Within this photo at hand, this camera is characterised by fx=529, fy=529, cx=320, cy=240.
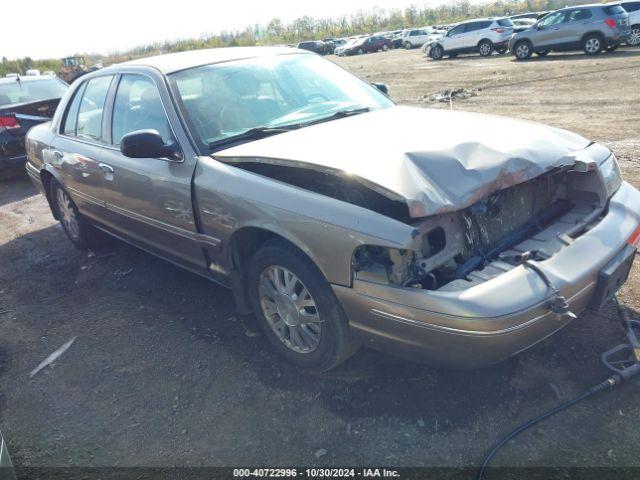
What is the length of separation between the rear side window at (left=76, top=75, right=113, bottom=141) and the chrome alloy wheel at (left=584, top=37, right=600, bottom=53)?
17.3 meters

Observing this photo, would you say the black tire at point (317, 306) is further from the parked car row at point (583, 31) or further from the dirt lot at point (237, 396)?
the parked car row at point (583, 31)

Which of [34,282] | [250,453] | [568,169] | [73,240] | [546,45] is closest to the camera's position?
[250,453]

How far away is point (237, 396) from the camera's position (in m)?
2.93

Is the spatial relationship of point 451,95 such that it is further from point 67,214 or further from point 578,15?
point 67,214

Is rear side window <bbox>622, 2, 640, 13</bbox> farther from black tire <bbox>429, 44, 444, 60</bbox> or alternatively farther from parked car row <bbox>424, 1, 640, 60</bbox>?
black tire <bbox>429, 44, 444, 60</bbox>

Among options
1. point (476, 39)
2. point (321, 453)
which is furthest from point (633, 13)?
point (321, 453)

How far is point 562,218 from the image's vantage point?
301 cm

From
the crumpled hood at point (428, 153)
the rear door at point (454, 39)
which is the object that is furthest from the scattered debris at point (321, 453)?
the rear door at point (454, 39)

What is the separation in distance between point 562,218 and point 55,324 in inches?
141

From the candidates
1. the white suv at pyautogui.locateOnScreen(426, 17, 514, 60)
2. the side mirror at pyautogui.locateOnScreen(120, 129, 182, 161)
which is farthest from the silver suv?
the side mirror at pyautogui.locateOnScreen(120, 129, 182, 161)

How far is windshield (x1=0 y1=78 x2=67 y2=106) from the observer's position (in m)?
8.30

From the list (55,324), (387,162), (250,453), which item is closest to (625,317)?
(387,162)

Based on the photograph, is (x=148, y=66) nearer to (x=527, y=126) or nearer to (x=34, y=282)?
(x=34, y=282)

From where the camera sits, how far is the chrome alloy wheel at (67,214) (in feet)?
16.8
